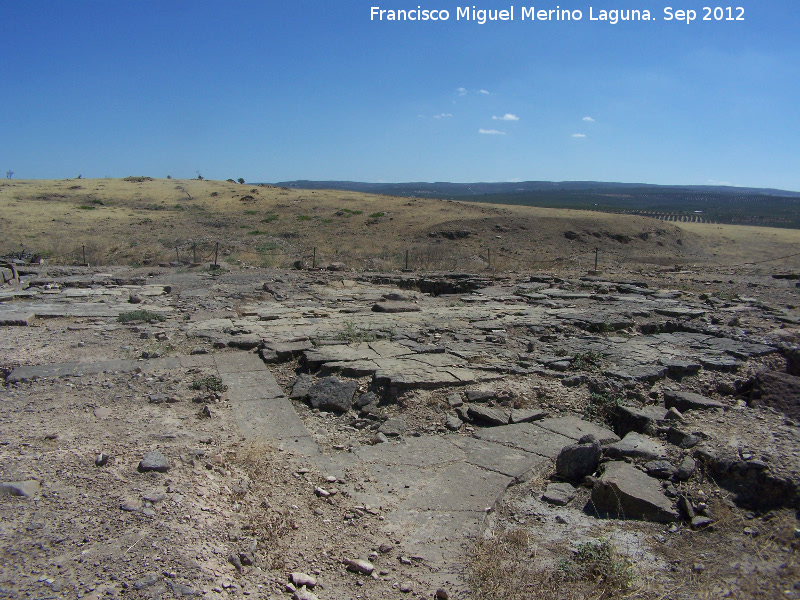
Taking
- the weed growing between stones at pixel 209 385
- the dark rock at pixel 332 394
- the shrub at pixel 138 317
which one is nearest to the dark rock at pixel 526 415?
the dark rock at pixel 332 394

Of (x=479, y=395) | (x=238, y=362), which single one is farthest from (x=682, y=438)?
(x=238, y=362)

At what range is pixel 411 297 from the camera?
10891 mm

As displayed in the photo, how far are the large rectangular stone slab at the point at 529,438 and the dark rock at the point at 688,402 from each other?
1.31 metres

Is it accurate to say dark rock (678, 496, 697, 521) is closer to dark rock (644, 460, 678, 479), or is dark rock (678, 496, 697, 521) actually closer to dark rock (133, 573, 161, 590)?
dark rock (644, 460, 678, 479)

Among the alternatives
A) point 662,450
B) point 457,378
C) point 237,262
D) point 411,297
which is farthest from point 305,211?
point 662,450

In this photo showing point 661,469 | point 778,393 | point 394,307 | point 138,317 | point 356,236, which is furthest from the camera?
point 356,236

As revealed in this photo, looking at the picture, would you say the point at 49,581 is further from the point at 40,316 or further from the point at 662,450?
the point at 40,316

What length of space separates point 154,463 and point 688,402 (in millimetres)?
4547

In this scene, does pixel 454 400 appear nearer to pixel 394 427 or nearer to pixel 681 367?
pixel 394 427

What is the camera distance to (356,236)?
862 inches

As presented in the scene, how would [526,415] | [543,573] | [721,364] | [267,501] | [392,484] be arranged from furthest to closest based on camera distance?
[721,364] < [526,415] < [392,484] < [267,501] < [543,573]

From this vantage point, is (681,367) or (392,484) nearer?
(392,484)

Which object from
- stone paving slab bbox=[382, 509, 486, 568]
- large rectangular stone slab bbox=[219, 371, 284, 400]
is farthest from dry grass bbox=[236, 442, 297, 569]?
large rectangular stone slab bbox=[219, 371, 284, 400]

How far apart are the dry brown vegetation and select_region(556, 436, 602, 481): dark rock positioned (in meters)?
11.8
